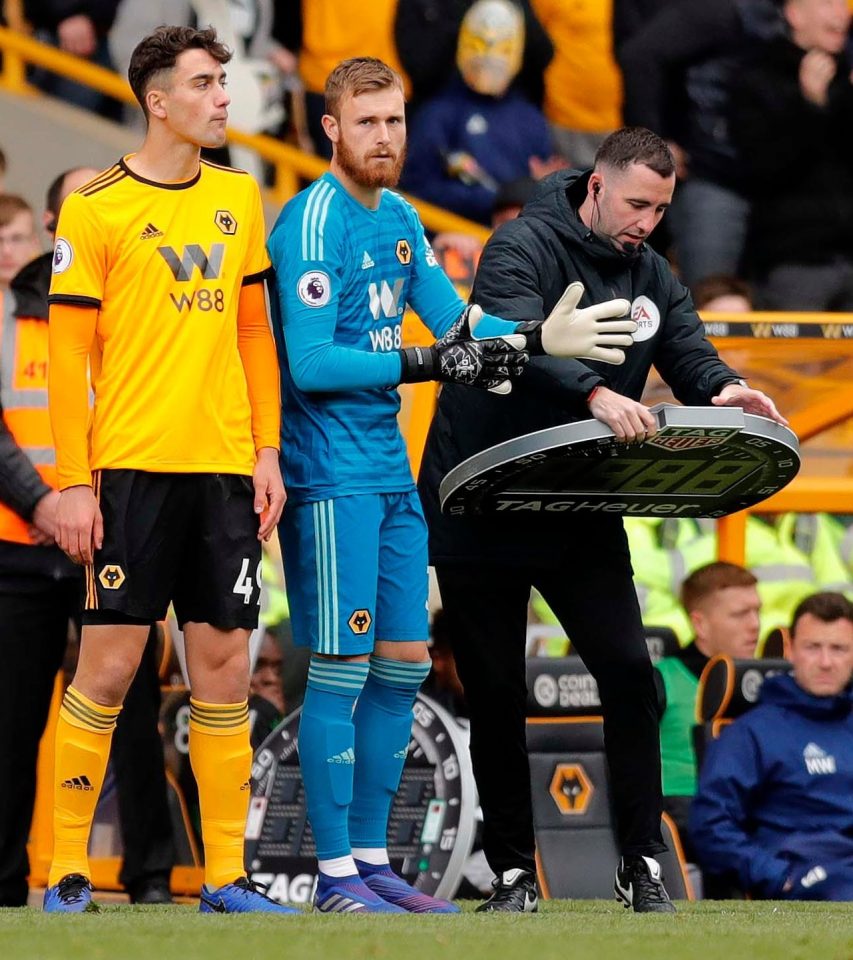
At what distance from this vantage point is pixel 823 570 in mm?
9688

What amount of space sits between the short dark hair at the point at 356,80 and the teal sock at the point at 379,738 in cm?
139

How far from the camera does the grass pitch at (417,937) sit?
460 cm

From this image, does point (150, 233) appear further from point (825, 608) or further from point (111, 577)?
point (825, 608)

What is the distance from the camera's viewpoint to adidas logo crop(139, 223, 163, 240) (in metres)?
5.52

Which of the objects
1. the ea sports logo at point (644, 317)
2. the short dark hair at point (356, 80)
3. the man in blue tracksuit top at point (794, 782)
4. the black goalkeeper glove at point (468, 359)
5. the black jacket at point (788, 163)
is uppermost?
the black jacket at point (788, 163)

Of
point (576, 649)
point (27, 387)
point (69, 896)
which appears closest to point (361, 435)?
point (576, 649)

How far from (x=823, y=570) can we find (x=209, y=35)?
4.80m

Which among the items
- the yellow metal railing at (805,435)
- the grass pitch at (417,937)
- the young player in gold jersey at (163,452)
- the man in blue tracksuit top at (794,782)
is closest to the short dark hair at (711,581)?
the yellow metal railing at (805,435)

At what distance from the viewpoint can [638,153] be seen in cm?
580

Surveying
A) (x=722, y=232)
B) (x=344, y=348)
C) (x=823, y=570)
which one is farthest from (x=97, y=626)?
(x=722, y=232)

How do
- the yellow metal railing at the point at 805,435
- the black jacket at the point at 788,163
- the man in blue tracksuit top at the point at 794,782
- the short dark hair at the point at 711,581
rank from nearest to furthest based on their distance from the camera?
the man in blue tracksuit top at the point at 794,782
the short dark hair at the point at 711,581
the yellow metal railing at the point at 805,435
the black jacket at the point at 788,163

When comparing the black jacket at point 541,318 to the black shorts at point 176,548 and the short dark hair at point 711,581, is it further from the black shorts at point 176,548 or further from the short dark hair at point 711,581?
the short dark hair at point 711,581

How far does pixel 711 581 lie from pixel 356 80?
2958mm

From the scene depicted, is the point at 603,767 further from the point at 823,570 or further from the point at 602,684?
the point at 823,570
